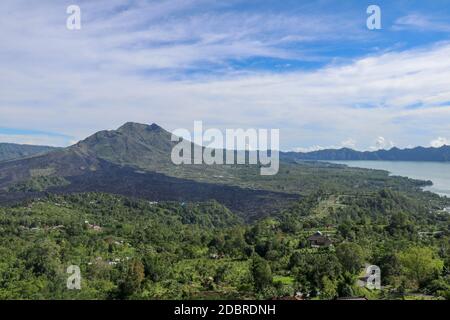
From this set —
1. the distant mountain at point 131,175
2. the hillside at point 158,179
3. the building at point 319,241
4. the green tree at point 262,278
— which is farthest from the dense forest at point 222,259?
the distant mountain at point 131,175

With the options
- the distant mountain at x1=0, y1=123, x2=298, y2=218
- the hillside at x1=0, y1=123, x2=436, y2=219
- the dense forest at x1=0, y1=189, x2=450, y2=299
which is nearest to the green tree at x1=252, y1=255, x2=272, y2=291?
the dense forest at x1=0, y1=189, x2=450, y2=299

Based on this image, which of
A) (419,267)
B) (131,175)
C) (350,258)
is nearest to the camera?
(419,267)

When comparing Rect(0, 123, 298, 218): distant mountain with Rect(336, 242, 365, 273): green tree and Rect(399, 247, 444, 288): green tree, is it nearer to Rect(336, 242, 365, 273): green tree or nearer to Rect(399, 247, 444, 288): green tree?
Rect(336, 242, 365, 273): green tree

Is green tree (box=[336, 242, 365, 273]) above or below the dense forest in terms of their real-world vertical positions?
above

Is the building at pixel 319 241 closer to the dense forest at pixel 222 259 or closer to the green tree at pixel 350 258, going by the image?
the dense forest at pixel 222 259

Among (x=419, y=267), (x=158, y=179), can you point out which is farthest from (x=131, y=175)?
(x=419, y=267)

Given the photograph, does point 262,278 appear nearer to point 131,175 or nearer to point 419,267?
point 419,267

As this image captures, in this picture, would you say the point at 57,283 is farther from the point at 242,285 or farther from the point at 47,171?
the point at 47,171
